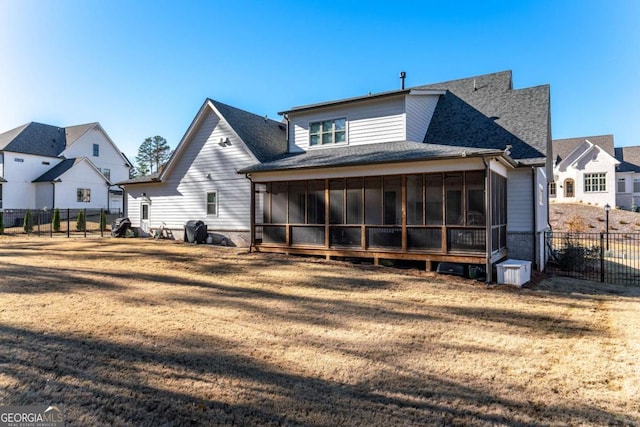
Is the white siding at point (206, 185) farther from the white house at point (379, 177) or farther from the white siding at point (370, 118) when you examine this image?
the white siding at point (370, 118)

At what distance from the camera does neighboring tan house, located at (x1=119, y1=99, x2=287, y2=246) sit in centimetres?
1672

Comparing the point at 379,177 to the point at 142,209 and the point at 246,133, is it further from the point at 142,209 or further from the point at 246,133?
the point at 142,209

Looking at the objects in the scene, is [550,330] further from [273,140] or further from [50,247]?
[50,247]

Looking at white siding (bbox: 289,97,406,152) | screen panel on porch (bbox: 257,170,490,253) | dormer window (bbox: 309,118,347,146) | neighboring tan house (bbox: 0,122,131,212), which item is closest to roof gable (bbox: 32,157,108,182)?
neighboring tan house (bbox: 0,122,131,212)

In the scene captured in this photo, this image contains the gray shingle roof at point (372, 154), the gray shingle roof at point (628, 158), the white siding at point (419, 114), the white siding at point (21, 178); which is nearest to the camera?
the gray shingle roof at point (372, 154)

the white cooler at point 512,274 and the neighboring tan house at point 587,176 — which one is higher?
the neighboring tan house at point 587,176

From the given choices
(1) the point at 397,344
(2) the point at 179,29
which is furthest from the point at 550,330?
(2) the point at 179,29

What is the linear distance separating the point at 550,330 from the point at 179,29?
17.0 metres

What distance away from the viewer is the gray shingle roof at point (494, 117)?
45.6 feet

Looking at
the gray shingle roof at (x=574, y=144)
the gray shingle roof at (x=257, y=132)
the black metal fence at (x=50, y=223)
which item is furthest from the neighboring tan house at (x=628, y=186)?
the black metal fence at (x=50, y=223)

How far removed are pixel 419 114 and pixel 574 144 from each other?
35.5 meters

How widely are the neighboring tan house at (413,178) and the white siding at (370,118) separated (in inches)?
1.7

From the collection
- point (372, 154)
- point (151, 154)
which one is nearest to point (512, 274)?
point (372, 154)

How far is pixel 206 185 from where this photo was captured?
17859 mm
